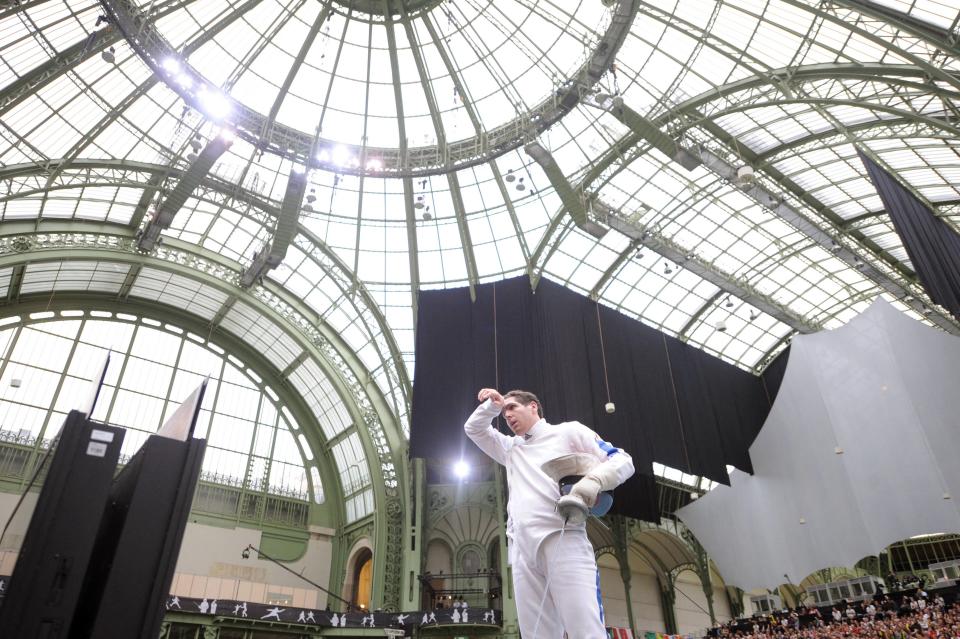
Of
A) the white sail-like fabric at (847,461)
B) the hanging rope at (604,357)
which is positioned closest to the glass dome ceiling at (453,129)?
the hanging rope at (604,357)

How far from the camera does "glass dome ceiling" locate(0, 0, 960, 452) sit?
20.6 m

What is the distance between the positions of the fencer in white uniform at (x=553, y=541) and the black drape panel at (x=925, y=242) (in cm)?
2155

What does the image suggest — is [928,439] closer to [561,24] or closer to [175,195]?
[561,24]

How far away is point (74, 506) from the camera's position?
3.29 metres

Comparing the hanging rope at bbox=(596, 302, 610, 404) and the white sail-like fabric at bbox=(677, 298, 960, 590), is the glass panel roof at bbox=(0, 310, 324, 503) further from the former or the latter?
the white sail-like fabric at bbox=(677, 298, 960, 590)

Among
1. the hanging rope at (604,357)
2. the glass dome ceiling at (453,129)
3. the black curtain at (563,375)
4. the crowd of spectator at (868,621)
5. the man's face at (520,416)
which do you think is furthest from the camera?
the hanging rope at (604,357)

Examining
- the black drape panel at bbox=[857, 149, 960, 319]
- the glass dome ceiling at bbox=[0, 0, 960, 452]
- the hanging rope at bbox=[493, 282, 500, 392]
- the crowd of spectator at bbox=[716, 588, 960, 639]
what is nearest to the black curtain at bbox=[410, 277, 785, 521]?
the hanging rope at bbox=[493, 282, 500, 392]

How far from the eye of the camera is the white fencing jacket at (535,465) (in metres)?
3.34

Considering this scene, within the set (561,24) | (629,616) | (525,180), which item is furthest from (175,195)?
(629,616)

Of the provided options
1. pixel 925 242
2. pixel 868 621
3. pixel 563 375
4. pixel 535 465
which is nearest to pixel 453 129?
pixel 563 375

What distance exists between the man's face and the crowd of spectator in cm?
2203

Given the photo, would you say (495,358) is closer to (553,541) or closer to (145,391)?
(145,391)

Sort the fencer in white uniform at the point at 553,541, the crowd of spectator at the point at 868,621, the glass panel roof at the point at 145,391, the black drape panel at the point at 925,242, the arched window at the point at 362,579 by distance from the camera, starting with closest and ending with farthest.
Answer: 1. the fencer in white uniform at the point at 553,541
2. the black drape panel at the point at 925,242
3. the crowd of spectator at the point at 868,621
4. the glass panel roof at the point at 145,391
5. the arched window at the point at 362,579

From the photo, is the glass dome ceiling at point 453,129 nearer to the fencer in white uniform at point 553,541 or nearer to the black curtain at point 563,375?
the black curtain at point 563,375
